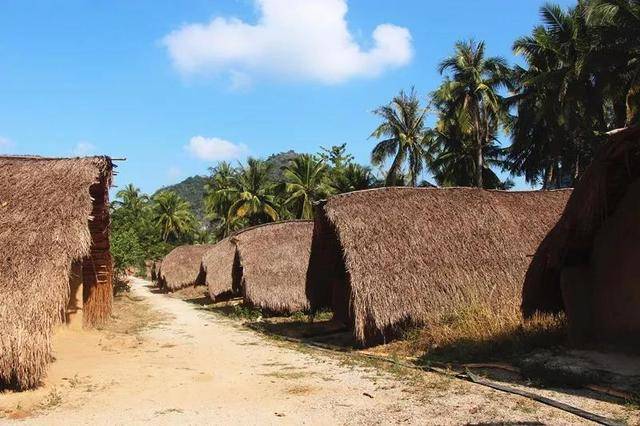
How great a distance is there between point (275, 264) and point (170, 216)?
4006cm

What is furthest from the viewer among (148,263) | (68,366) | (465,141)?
(148,263)

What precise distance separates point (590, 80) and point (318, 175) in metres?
17.8

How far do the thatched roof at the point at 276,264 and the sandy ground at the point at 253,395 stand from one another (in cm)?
641

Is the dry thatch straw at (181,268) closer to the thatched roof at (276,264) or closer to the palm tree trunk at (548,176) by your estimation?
the thatched roof at (276,264)

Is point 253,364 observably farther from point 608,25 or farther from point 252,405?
point 608,25

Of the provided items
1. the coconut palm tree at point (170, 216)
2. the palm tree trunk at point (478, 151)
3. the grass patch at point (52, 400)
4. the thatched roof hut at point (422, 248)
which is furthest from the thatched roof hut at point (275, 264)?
the coconut palm tree at point (170, 216)

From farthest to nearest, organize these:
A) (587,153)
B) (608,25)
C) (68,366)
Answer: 1. (587,153)
2. (608,25)
3. (68,366)

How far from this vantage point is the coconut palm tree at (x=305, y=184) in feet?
124

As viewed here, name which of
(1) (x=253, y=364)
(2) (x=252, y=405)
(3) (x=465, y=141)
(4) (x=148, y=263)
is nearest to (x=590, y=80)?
(3) (x=465, y=141)

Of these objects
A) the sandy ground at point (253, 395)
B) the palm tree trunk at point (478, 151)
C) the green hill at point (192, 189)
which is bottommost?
the sandy ground at point (253, 395)

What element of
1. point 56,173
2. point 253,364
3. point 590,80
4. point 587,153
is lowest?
point 253,364

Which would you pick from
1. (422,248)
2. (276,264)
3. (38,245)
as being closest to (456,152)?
(276,264)

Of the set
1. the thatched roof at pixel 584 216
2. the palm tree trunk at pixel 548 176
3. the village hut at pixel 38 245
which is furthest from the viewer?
the palm tree trunk at pixel 548 176

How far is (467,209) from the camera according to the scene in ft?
40.2
